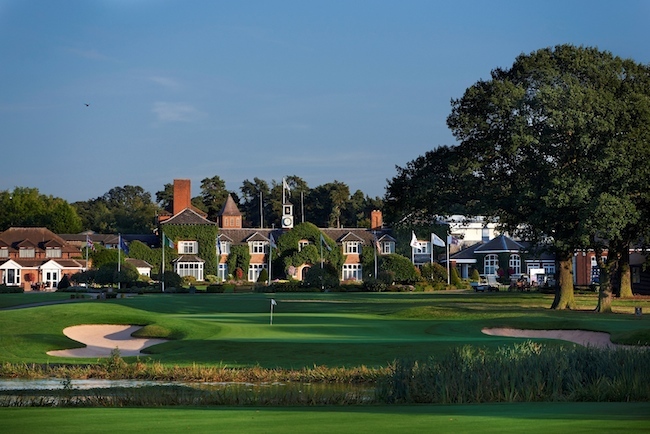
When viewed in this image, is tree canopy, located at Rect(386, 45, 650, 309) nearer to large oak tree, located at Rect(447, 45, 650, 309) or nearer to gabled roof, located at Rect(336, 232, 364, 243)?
large oak tree, located at Rect(447, 45, 650, 309)

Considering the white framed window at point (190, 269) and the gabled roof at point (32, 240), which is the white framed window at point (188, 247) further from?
the gabled roof at point (32, 240)

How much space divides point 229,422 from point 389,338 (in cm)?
2099

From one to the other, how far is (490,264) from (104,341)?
3459 inches

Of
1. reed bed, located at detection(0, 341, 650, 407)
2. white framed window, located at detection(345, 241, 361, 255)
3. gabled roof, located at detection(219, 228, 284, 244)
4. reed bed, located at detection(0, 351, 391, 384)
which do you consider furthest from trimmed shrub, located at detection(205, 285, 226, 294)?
reed bed, located at detection(0, 341, 650, 407)

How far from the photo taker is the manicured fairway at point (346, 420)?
44.5 ft

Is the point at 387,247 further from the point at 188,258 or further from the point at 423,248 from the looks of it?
the point at 188,258

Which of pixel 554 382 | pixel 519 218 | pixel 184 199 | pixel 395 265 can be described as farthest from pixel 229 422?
pixel 184 199

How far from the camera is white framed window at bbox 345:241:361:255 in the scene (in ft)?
382

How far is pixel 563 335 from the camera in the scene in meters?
36.5

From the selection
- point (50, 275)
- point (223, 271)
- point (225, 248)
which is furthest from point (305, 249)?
point (50, 275)

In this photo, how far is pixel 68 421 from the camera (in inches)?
576

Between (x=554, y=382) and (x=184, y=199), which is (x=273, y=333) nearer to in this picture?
(x=554, y=382)

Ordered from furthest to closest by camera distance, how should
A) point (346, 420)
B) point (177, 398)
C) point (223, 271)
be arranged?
1. point (223, 271)
2. point (177, 398)
3. point (346, 420)

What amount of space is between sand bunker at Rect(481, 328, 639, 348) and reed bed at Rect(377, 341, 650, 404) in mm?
12663
